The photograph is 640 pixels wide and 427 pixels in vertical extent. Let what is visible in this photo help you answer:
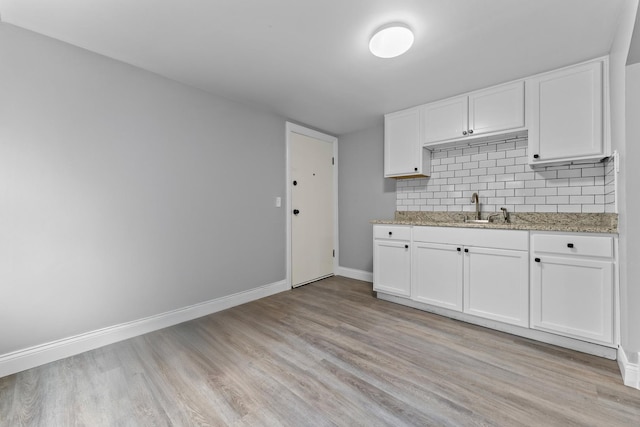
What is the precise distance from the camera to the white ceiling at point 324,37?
1.63 metres

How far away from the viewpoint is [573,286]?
202 centimetres

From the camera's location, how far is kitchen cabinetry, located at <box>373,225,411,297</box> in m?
2.96

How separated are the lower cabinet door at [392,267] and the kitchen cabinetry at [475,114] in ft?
3.97

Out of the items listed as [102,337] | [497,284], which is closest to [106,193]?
[102,337]

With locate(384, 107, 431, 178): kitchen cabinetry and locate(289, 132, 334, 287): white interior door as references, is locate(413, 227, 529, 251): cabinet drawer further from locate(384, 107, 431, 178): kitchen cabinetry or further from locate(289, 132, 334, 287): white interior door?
locate(289, 132, 334, 287): white interior door

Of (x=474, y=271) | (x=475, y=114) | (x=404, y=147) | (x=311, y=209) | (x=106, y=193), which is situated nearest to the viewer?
(x=106, y=193)

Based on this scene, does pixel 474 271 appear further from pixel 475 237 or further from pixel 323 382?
pixel 323 382

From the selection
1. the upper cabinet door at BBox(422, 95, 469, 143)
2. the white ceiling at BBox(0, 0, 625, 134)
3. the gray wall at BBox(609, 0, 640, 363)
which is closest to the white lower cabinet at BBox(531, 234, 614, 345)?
the gray wall at BBox(609, 0, 640, 363)

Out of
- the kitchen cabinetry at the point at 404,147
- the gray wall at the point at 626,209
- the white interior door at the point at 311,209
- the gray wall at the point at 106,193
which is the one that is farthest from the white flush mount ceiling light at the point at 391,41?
the white interior door at the point at 311,209

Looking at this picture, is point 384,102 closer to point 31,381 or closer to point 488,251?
point 488,251

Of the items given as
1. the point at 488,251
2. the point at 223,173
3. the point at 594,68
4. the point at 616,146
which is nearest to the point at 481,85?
the point at 594,68

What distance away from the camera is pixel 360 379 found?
1.70m

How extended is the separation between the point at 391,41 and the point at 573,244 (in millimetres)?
1986

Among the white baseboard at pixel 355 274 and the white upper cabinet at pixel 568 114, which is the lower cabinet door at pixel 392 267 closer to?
the white baseboard at pixel 355 274
